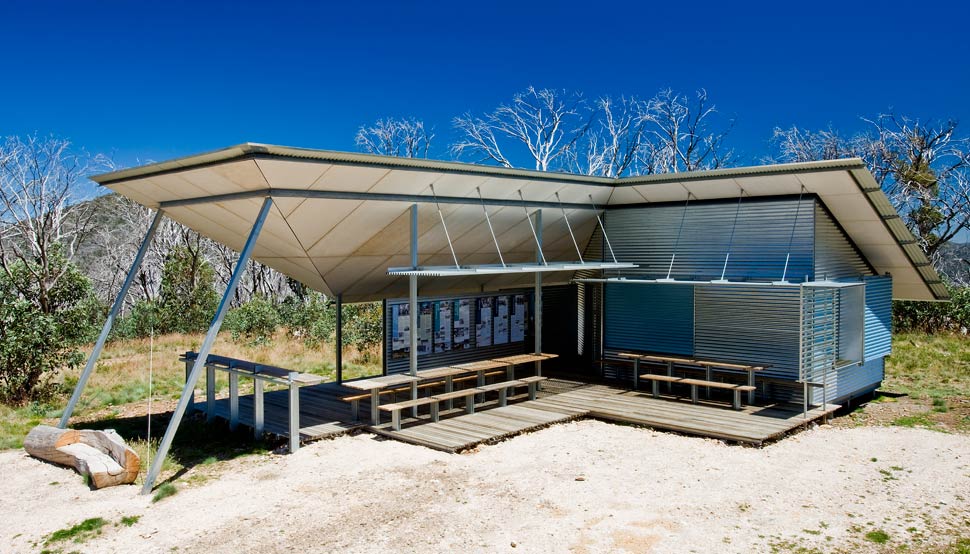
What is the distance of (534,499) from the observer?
27.2ft

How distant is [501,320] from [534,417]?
3.24 m

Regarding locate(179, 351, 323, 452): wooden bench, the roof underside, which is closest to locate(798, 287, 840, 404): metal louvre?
the roof underside

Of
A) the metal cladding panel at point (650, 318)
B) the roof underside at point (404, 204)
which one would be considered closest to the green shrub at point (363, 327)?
the roof underside at point (404, 204)

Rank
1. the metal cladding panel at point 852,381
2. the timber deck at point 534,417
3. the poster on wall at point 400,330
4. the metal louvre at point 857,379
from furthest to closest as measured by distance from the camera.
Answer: the metal louvre at point 857,379 → the metal cladding panel at point 852,381 → the poster on wall at point 400,330 → the timber deck at point 534,417

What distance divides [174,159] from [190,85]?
181 ft

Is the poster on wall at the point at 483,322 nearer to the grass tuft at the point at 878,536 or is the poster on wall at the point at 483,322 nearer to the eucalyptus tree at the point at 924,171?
the grass tuft at the point at 878,536

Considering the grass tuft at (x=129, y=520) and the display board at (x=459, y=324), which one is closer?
the grass tuft at (x=129, y=520)

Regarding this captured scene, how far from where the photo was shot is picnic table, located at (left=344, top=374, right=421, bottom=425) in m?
11.2

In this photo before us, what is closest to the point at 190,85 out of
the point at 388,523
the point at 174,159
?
the point at 174,159

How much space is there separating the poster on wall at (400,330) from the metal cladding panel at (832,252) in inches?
284

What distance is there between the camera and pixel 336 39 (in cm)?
6138

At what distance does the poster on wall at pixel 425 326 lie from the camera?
1322 cm

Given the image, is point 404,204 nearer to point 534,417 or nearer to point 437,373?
point 437,373

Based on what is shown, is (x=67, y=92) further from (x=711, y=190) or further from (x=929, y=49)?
(x=929, y=49)
